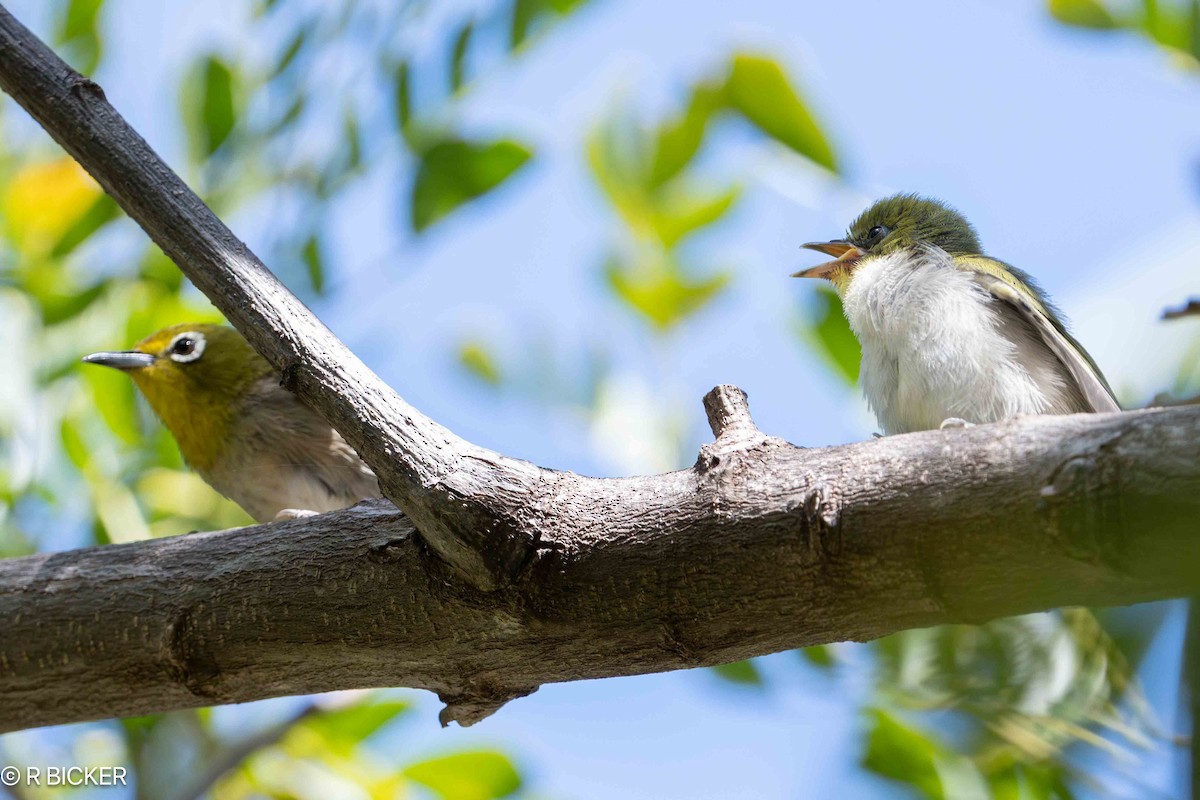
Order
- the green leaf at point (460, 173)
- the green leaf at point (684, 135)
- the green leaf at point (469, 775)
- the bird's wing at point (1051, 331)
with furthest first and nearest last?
the green leaf at point (684, 135) < the green leaf at point (460, 173) < the green leaf at point (469, 775) < the bird's wing at point (1051, 331)

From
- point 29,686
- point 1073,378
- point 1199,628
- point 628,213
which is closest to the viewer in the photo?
point 1199,628

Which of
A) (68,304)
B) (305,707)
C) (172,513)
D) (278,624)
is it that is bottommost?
(278,624)

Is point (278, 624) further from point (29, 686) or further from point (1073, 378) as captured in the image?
point (1073, 378)

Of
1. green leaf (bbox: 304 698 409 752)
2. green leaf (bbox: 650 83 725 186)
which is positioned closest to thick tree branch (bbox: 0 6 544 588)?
green leaf (bbox: 304 698 409 752)

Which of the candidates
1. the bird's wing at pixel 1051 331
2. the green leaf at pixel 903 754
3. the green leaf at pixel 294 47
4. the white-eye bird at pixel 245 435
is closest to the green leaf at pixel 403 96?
the green leaf at pixel 294 47

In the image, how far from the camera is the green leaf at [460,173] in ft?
12.6

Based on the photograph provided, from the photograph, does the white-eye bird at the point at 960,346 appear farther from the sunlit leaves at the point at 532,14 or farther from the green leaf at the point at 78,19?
the green leaf at the point at 78,19

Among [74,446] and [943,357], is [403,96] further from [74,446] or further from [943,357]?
[943,357]

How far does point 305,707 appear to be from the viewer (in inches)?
156

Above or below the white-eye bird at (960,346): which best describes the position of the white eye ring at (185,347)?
above

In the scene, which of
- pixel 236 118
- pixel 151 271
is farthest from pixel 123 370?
pixel 236 118

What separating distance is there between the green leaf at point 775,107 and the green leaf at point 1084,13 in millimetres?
855

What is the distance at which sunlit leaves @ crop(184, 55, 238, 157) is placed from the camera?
12.7ft

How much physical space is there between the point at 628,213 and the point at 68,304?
6.74 feet
